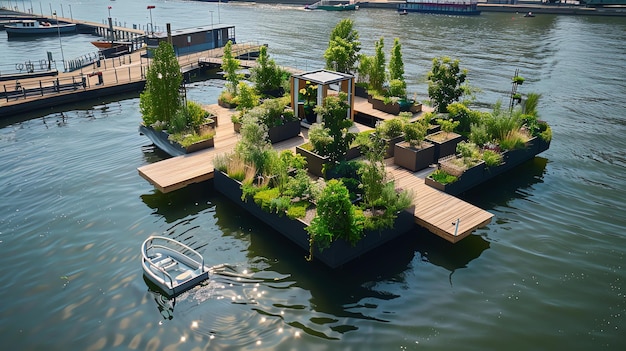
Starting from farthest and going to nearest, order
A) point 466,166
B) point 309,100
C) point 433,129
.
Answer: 1. point 309,100
2. point 433,129
3. point 466,166

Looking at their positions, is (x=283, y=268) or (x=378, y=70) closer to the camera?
(x=283, y=268)

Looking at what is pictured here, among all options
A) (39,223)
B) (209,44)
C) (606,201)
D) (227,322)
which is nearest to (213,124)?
(39,223)

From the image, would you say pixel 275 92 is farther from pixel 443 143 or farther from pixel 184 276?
pixel 184 276

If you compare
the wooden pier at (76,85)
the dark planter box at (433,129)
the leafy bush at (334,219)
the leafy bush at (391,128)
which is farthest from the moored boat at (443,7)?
the leafy bush at (334,219)

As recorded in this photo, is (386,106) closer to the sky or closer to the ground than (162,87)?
closer to the ground

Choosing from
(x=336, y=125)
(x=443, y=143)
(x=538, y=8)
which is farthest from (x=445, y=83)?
(x=538, y=8)

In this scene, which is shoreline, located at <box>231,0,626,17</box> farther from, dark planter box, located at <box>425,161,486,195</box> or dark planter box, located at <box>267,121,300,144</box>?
dark planter box, located at <box>267,121,300,144</box>
